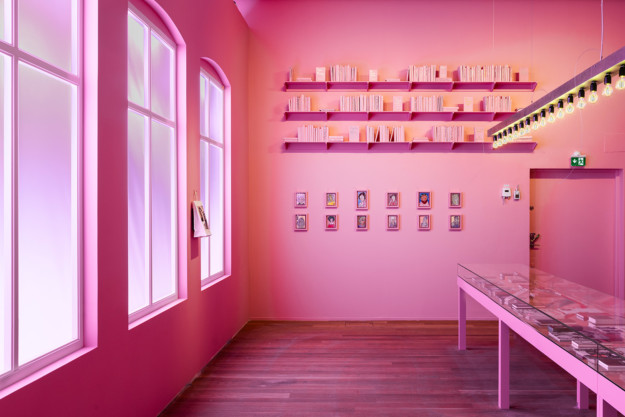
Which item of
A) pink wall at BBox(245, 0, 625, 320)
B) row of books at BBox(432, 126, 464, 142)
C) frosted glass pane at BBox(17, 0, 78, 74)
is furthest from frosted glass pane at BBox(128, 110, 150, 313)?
row of books at BBox(432, 126, 464, 142)

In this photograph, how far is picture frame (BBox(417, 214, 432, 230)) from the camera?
6305mm

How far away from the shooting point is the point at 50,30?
95.3 inches

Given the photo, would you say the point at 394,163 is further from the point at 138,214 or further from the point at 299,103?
the point at 138,214

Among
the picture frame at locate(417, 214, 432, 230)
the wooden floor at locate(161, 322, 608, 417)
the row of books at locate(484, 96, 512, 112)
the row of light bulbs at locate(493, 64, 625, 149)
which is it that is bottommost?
the wooden floor at locate(161, 322, 608, 417)

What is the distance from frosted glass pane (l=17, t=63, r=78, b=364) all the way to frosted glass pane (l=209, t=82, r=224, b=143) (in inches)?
107

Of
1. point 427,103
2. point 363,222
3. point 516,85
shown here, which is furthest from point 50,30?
point 516,85

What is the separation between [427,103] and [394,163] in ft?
3.44

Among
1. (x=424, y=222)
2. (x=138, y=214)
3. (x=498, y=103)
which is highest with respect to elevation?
(x=498, y=103)

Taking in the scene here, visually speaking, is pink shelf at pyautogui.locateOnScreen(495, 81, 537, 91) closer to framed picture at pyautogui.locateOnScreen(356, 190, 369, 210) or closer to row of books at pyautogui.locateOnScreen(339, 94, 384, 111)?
row of books at pyautogui.locateOnScreen(339, 94, 384, 111)

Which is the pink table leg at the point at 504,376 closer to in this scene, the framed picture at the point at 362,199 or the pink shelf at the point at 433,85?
the framed picture at the point at 362,199

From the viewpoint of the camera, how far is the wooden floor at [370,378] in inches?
138

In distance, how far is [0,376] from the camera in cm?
193

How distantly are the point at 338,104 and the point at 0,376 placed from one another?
5444 millimetres

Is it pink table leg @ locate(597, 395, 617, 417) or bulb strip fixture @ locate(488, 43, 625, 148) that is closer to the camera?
pink table leg @ locate(597, 395, 617, 417)
